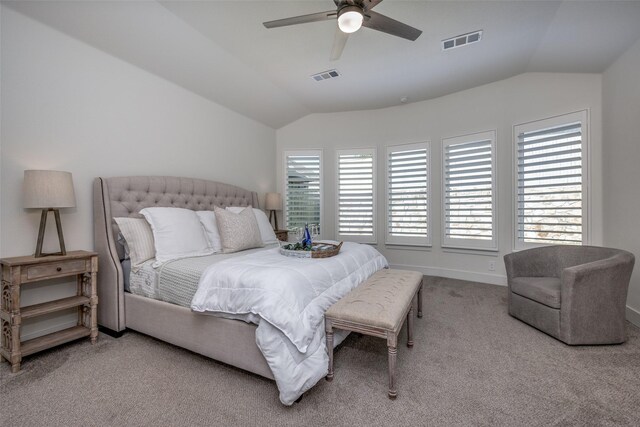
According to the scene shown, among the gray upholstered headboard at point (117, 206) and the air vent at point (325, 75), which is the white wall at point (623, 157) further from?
the gray upholstered headboard at point (117, 206)

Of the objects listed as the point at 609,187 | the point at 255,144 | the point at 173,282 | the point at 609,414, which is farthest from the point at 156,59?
the point at 609,187

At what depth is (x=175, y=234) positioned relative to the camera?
108 inches

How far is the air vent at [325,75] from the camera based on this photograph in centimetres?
374

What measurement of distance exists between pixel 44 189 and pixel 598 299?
4.52 meters

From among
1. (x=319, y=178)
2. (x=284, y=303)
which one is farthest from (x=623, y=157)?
(x=319, y=178)

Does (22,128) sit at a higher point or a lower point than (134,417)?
higher

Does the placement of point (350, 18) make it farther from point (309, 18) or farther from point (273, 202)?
point (273, 202)

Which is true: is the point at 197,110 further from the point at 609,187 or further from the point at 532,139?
the point at 609,187

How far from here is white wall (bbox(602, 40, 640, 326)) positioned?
276 cm

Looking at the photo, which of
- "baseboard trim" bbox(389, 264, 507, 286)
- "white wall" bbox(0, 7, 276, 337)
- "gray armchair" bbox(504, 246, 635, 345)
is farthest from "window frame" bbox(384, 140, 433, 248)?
"white wall" bbox(0, 7, 276, 337)

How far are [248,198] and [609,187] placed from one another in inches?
181

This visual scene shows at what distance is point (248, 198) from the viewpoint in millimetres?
4602

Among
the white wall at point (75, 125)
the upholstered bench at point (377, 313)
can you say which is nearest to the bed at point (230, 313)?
the upholstered bench at point (377, 313)

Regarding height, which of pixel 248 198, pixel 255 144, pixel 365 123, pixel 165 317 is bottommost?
pixel 165 317
